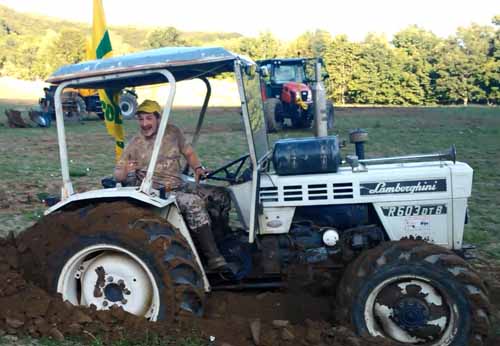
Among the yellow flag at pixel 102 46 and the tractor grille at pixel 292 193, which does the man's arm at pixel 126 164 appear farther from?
the tractor grille at pixel 292 193

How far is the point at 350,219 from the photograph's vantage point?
4918 millimetres

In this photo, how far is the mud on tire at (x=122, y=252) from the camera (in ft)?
14.1

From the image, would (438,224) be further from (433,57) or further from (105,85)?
(433,57)

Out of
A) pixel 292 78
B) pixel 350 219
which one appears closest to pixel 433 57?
pixel 292 78

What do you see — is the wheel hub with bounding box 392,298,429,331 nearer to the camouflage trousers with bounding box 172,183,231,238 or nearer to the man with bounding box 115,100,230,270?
the man with bounding box 115,100,230,270

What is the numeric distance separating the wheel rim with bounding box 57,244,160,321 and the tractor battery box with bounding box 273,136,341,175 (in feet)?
4.27

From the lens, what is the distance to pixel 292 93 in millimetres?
22625

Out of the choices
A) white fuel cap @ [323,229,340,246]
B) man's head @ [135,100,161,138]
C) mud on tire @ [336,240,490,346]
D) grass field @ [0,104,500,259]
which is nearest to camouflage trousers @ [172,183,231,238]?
man's head @ [135,100,161,138]

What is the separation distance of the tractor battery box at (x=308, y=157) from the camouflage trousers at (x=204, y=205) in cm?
60

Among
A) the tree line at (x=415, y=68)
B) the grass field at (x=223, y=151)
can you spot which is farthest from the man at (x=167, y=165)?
the tree line at (x=415, y=68)

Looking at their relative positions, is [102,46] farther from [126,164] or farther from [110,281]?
[110,281]

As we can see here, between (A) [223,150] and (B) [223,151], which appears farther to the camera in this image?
(A) [223,150]

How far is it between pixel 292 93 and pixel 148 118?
17.8 m

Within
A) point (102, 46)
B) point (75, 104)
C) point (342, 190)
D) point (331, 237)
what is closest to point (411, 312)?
point (331, 237)
